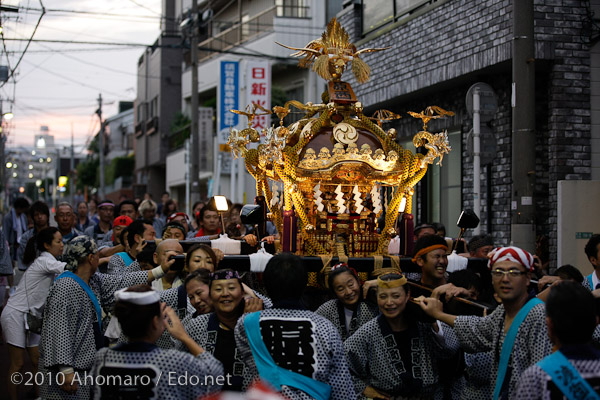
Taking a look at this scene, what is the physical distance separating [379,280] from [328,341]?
0.99m

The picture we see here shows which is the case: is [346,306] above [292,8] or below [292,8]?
below

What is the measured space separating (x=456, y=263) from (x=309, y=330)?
281 cm

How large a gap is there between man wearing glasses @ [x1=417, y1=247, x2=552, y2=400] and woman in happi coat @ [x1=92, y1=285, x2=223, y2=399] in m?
1.70

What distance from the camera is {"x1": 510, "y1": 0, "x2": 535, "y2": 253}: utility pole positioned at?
8.26m

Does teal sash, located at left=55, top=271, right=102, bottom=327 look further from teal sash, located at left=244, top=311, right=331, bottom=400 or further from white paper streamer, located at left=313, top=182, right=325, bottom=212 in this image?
white paper streamer, located at left=313, top=182, right=325, bottom=212

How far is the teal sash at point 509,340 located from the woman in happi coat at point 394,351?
780 millimetres

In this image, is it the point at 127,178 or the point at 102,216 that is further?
the point at 127,178

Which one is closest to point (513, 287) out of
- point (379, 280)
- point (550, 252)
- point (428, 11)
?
point (379, 280)

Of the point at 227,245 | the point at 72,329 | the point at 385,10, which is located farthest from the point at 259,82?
the point at 72,329

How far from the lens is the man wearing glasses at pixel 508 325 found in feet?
15.2

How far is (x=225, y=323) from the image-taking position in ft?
17.7

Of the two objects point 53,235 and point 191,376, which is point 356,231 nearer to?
point 53,235

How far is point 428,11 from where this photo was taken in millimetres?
14781

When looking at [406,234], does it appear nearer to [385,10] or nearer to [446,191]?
[446,191]
